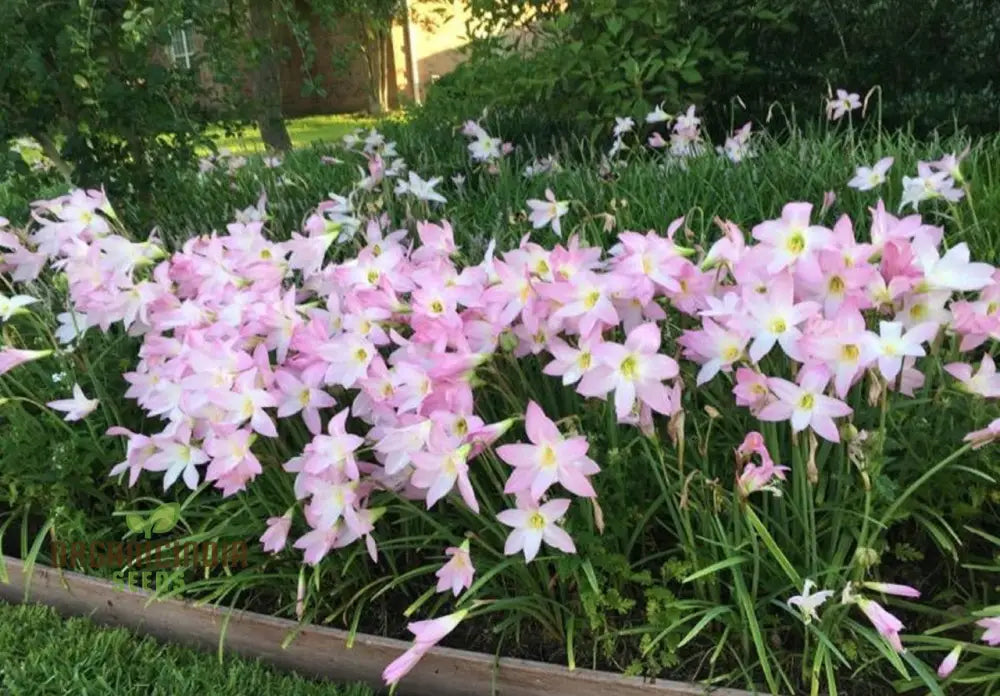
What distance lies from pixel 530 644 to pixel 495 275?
741mm

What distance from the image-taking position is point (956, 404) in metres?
1.48

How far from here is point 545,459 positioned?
123 cm

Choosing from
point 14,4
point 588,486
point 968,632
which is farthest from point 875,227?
point 14,4

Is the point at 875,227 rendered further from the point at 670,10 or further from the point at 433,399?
the point at 670,10

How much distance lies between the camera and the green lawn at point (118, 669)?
1.71 meters

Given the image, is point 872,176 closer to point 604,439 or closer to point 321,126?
point 604,439

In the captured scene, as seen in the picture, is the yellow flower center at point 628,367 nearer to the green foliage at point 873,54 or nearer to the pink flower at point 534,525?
the pink flower at point 534,525

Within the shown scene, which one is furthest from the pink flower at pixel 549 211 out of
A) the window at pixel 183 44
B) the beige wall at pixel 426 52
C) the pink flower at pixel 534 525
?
the beige wall at pixel 426 52

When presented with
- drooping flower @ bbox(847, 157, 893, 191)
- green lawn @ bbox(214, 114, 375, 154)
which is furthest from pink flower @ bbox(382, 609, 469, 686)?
green lawn @ bbox(214, 114, 375, 154)

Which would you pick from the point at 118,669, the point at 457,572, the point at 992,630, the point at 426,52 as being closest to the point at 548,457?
the point at 457,572

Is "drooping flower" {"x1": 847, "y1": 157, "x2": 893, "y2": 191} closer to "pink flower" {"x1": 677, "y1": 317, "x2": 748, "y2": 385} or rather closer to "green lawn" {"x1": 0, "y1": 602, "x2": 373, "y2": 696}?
"pink flower" {"x1": 677, "y1": 317, "x2": 748, "y2": 385}

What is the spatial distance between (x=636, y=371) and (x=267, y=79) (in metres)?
6.11

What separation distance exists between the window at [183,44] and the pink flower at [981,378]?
276cm

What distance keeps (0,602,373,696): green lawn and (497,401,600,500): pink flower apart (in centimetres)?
71
